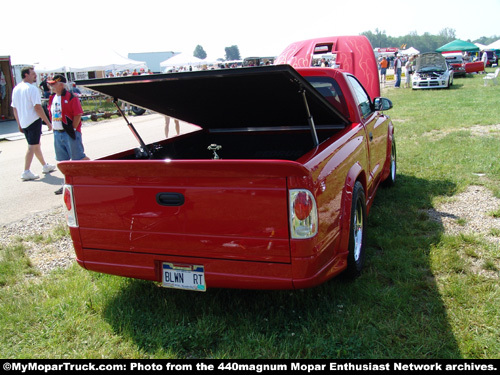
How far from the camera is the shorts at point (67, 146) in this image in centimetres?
739

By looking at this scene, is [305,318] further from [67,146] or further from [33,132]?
[33,132]

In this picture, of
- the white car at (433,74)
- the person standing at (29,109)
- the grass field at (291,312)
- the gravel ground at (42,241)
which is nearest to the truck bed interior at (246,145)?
the grass field at (291,312)

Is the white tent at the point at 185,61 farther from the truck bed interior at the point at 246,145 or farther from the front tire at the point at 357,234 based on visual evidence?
the front tire at the point at 357,234

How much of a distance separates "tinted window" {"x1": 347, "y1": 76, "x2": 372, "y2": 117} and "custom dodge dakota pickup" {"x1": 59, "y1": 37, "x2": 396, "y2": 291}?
0.87 metres

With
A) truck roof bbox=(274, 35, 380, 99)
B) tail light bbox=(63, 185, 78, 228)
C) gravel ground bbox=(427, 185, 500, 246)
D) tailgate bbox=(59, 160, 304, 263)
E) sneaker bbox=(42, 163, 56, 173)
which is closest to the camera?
tailgate bbox=(59, 160, 304, 263)

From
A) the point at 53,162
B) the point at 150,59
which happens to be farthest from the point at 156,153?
the point at 150,59

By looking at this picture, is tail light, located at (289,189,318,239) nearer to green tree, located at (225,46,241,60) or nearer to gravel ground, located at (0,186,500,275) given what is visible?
gravel ground, located at (0,186,500,275)

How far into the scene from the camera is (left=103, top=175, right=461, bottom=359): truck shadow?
2.91m

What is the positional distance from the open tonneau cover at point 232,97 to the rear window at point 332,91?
20 centimetres

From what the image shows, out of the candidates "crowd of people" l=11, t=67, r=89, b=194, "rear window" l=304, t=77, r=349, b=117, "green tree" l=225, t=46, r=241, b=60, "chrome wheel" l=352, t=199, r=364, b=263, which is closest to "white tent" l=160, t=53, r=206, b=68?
"crowd of people" l=11, t=67, r=89, b=194

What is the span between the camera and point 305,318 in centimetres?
329
